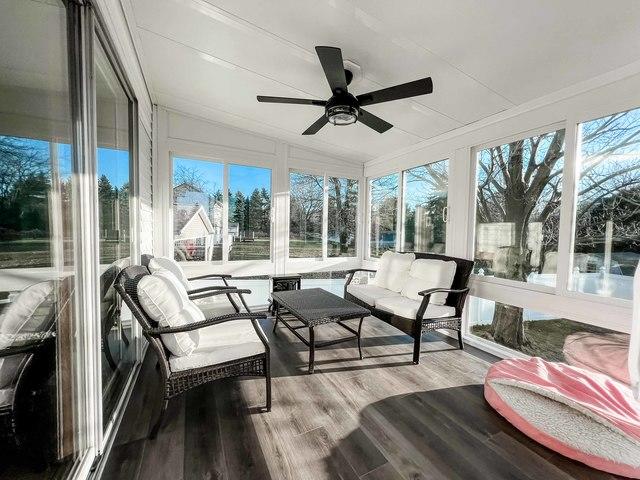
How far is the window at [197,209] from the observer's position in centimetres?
386

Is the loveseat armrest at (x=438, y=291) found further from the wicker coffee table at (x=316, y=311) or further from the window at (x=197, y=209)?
the window at (x=197, y=209)

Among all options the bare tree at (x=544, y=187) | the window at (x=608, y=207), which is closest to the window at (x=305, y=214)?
the bare tree at (x=544, y=187)

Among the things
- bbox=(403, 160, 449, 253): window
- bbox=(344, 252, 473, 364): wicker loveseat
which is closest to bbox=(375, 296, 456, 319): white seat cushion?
bbox=(344, 252, 473, 364): wicker loveseat

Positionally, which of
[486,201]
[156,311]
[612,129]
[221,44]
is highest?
[221,44]

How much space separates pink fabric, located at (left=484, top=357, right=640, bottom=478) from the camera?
4.87ft

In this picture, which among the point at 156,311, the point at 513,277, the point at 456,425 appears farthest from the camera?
the point at 513,277

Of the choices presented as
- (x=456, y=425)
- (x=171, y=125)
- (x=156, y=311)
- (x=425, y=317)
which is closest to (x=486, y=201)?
(x=425, y=317)

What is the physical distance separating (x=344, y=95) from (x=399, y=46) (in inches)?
20.9

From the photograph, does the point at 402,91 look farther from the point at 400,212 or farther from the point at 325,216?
the point at 325,216

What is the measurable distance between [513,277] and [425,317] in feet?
3.50

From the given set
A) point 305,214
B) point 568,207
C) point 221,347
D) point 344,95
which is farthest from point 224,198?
point 568,207

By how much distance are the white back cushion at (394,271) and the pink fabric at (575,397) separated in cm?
151

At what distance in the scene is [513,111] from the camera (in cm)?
284

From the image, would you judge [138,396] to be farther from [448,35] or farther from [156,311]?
[448,35]
